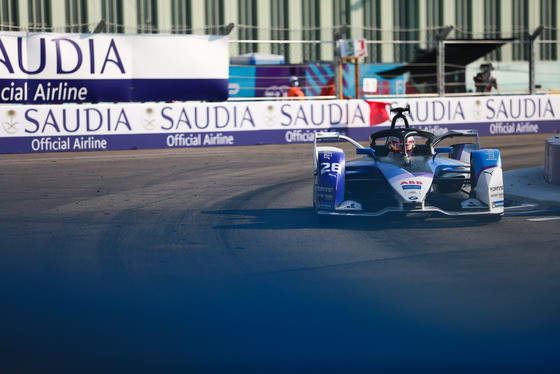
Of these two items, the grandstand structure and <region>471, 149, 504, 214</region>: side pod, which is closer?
<region>471, 149, 504, 214</region>: side pod

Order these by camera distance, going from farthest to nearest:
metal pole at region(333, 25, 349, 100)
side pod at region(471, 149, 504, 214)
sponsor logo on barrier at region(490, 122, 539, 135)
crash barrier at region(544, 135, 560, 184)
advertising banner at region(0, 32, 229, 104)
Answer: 1. sponsor logo on barrier at region(490, 122, 539, 135)
2. metal pole at region(333, 25, 349, 100)
3. advertising banner at region(0, 32, 229, 104)
4. crash barrier at region(544, 135, 560, 184)
5. side pod at region(471, 149, 504, 214)

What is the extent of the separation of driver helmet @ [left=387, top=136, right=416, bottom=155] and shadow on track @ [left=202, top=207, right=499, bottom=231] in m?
0.81

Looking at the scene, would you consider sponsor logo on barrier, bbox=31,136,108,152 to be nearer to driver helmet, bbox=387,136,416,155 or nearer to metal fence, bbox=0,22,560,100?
metal fence, bbox=0,22,560,100

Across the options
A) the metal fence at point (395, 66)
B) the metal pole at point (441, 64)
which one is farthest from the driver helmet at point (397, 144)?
the metal pole at point (441, 64)

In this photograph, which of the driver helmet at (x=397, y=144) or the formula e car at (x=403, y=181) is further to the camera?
the driver helmet at (x=397, y=144)

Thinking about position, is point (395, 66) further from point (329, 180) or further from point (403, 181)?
point (403, 181)

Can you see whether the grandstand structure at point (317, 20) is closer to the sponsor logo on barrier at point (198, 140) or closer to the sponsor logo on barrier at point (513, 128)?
the sponsor logo on barrier at point (513, 128)

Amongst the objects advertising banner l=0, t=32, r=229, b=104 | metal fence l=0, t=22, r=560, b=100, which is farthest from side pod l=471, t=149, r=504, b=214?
metal fence l=0, t=22, r=560, b=100

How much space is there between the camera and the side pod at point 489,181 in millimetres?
8422

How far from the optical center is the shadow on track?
843 centimetres

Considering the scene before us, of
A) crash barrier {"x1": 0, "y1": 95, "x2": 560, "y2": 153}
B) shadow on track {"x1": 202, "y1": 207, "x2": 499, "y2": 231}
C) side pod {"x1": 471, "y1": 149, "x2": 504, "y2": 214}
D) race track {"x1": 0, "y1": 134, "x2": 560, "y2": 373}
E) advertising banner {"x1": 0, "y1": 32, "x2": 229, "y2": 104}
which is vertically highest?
advertising banner {"x1": 0, "y1": 32, "x2": 229, "y2": 104}

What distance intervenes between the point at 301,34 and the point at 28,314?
27465mm

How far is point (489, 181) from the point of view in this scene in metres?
8.44

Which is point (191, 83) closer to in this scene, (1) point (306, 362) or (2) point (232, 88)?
(2) point (232, 88)
